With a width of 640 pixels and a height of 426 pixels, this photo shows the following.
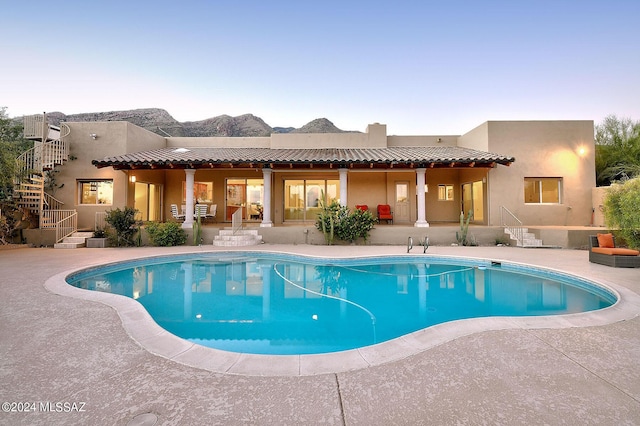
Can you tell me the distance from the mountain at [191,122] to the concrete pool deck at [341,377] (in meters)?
50.5

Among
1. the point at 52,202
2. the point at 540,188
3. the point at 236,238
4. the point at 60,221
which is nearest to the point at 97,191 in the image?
the point at 52,202

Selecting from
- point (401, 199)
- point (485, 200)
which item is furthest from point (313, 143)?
point (485, 200)

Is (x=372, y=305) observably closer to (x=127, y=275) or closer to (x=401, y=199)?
(x=127, y=275)

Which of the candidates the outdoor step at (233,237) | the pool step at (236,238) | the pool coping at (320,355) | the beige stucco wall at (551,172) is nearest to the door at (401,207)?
the beige stucco wall at (551,172)

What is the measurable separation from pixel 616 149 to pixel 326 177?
1516 cm

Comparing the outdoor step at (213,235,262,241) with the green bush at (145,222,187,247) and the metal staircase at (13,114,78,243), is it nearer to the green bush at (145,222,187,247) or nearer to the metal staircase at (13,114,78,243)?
the green bush at (145,222,187,247)

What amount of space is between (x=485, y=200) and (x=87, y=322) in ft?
46.5

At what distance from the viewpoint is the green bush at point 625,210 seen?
748cm

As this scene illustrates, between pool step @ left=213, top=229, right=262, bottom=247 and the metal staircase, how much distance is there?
589cm

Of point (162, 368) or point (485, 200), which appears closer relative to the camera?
point (162, 368)

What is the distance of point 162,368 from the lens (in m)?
2.41

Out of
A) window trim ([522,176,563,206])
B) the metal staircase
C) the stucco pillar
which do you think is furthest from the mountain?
window trim ([522,176,563,206])

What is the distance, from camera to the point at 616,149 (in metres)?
15.0

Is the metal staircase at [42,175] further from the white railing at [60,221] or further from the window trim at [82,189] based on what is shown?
the window trim at [82,189]
